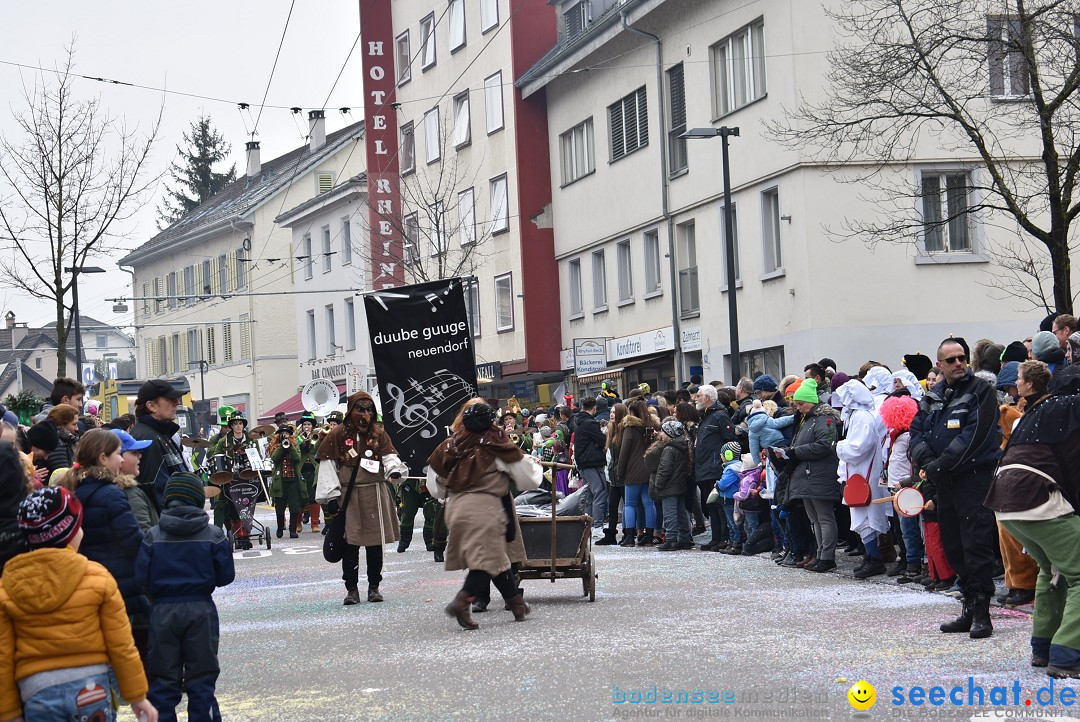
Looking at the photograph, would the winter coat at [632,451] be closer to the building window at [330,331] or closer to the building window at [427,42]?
the building window at [427,42]

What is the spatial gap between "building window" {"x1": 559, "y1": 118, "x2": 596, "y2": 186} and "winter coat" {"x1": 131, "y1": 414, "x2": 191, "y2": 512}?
27.1m

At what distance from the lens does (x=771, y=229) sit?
91.0ft

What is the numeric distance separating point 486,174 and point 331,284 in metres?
16.6

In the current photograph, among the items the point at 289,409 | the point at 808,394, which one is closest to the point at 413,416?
the point at 808,394

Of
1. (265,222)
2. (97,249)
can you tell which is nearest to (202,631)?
(97,249)

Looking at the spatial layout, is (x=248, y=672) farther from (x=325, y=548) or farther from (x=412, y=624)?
(x=325, y=548)

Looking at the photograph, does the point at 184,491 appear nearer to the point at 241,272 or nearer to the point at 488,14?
the point at 488,14

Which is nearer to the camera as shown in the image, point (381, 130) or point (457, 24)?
point (457, 24)

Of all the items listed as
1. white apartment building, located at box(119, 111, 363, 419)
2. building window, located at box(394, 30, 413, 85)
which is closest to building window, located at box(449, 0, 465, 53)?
building window, located at box(394, 30, 413, 85)

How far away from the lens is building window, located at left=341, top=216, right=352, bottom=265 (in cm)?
5402

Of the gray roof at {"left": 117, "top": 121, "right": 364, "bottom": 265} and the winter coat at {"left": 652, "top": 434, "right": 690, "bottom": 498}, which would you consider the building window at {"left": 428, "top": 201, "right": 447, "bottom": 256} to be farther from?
the winter coat at {"left": 652, "top": 434, "right": 690, "bottom": 498}

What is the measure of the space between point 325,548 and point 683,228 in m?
19.4

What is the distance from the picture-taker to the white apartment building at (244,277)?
61.9m

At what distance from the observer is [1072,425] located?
27.6 ft
